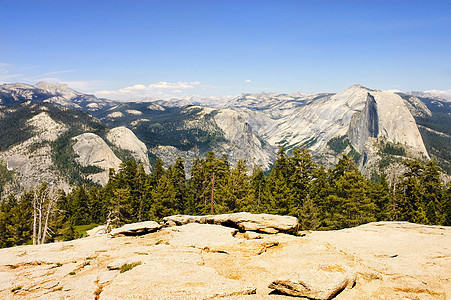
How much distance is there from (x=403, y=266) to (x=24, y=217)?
79.9 metres

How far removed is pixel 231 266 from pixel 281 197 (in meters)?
32.1

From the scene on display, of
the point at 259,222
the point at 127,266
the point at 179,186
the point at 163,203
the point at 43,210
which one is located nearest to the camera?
the point at 127,266

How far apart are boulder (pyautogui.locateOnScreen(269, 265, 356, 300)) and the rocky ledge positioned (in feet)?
0.16

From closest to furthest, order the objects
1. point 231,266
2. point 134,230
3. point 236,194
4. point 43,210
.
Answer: point 231,266 → point 134,230 → point 236,194 → point 43,210

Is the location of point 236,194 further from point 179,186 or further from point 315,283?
point 315,283

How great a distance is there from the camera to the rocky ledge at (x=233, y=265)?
12383 millimetres

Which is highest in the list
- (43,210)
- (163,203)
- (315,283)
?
(315,283)

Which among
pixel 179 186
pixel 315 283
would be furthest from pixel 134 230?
pixel 179 186

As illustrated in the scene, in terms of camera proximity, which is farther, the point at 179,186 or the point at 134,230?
the point at 179,186

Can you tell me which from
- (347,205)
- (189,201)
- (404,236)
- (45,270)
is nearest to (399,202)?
(347,205)

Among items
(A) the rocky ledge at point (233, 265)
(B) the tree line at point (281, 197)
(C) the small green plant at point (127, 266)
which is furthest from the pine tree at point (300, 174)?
(C) the small green plant at point (127, 266)

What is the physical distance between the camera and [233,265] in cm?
1905

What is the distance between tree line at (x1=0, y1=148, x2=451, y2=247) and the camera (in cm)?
4659

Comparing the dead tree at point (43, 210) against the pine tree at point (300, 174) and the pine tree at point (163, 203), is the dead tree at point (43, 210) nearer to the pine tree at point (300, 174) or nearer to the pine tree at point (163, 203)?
the pine tree at point (163, 203)
